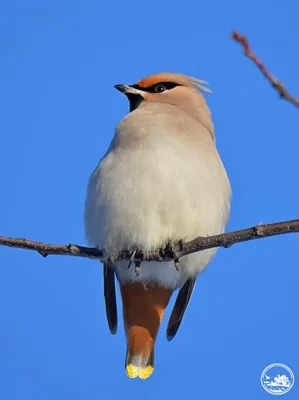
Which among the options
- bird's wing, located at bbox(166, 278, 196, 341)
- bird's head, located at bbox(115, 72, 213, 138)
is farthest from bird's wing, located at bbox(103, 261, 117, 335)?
bird's head, located at bbox(115, 72, 213, 138)

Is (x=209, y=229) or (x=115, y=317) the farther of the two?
(x=115, y=317)

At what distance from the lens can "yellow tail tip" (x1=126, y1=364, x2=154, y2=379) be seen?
15.5ft

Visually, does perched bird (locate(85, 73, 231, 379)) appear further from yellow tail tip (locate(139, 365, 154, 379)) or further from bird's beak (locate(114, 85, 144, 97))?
bird's beak (locate(114, 85, 144, 97))

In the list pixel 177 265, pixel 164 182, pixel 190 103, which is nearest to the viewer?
pixel 164 182

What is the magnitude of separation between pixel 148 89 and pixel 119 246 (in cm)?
160

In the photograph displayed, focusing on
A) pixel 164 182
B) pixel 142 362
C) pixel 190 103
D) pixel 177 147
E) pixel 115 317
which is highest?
pixel 190 103

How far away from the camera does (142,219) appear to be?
4.04 m

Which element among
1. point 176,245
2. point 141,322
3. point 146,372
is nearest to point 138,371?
point 146,372

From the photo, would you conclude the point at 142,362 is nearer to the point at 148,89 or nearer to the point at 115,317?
the point at 115,317

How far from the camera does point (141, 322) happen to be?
4668 mm

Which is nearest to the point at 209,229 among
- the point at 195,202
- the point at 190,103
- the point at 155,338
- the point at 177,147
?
the point at 195,202

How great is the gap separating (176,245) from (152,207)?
0.83 ft

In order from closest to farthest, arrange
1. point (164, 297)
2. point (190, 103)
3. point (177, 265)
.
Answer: point (177, 265)
point (164, 297)
point (190, 103)

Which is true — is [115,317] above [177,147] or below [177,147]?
below
